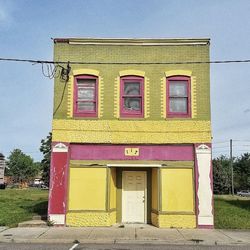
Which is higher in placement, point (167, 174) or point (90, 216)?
point (167, 174)

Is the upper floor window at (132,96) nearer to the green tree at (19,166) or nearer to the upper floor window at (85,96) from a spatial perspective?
the upper floor window at (85,96)

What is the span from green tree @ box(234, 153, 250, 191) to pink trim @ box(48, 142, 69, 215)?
266ft

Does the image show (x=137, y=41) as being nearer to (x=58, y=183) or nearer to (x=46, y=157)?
(x=58, y=183)

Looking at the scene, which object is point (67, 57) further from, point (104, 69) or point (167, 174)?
point (167, 174)

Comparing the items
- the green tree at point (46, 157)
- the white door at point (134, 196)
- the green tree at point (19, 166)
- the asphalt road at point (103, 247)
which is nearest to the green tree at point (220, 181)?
the green tree at point (46, 157)

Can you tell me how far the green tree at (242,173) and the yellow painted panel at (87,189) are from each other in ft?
264

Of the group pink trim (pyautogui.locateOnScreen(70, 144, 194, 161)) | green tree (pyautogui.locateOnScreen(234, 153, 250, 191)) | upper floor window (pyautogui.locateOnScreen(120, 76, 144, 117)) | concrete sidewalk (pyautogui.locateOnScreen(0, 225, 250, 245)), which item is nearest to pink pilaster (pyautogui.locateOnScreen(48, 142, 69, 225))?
pink trim (pyautogui.locateOnScreen(70, 144, 194, 161))

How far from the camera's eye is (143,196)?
18594 mm

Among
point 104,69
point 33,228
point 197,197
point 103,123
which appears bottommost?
point 33,228

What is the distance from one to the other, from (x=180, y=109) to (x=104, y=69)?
3627mm

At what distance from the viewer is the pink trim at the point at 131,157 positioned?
17.8 meters

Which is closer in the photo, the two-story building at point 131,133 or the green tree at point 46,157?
the two-story building at point 131,133

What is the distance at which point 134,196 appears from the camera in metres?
18.5

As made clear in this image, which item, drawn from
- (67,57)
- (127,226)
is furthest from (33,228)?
(67,57)
